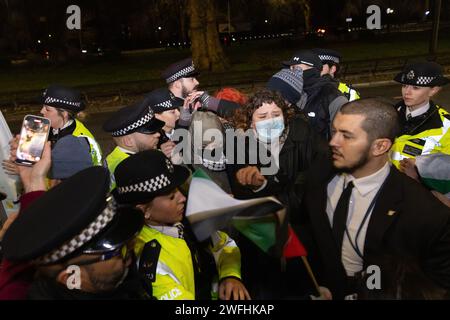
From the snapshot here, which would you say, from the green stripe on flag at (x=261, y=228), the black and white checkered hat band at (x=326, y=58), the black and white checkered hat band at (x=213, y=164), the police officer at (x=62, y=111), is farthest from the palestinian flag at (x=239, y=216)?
the black and white checkered hat band at (x=326, y=58)

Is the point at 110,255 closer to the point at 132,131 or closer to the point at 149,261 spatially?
the point at 149,261

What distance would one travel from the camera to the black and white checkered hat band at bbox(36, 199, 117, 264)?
1.76 metres

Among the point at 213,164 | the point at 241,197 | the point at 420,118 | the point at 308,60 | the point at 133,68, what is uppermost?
the point at 308,60

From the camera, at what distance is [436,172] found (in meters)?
3.39

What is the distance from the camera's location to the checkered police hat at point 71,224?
1.74m

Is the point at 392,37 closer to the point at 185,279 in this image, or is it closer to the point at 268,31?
the point at 268,31

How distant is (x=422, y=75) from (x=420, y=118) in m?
0.43

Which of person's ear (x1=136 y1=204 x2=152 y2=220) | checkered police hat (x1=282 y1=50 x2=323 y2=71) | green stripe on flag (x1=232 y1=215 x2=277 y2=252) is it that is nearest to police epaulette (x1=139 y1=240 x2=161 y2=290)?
person's ear (x1=136 y1=204 x2=152 y2=220)

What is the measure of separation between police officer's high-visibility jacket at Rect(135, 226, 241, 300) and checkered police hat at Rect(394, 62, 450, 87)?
263 cm

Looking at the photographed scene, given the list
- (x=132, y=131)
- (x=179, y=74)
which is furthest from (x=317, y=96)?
(x=132, y=131)

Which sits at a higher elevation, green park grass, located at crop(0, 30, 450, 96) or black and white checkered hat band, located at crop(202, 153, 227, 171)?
black and white checkered hat band, located at crop(202, 153, 227, 171)

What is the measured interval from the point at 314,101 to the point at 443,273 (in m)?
2.86

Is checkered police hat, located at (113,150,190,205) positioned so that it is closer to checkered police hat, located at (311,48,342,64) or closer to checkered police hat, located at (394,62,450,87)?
checkered police hat, located at (394,62,450,87)

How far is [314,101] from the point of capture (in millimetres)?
4859
